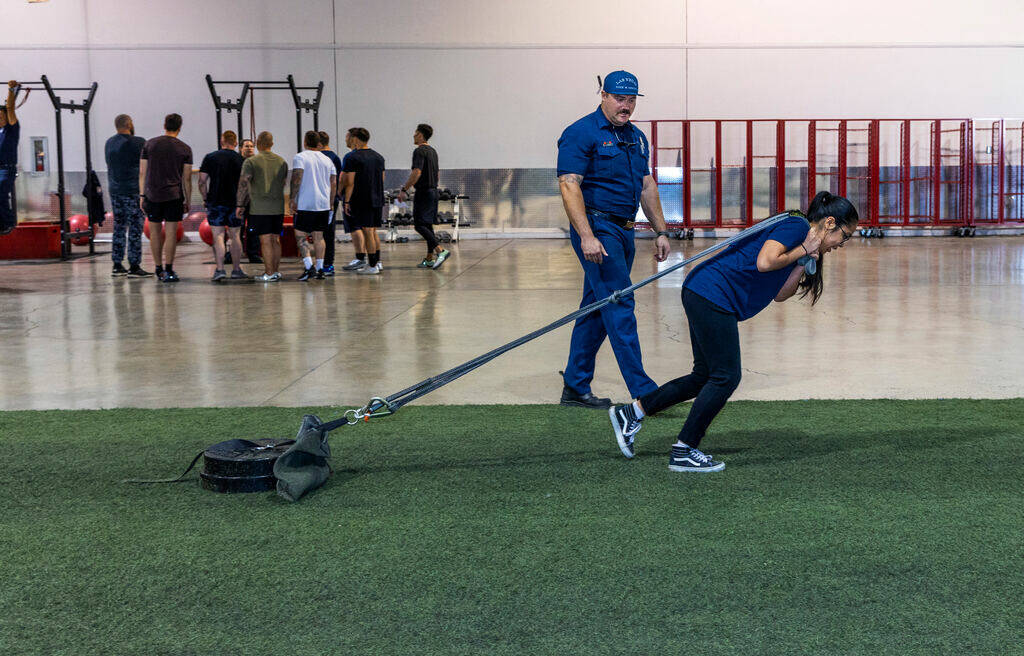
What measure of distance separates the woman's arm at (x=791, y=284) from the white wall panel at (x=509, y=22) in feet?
52.8

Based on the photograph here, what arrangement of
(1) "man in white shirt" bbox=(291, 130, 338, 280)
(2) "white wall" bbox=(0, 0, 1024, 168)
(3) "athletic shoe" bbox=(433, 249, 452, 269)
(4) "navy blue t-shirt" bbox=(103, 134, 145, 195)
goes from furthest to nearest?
(2) "white wall" bbox=(0, 0, 1024, 168), (3) "athletic shoe" bbox=(433, 249, 452, 269), (4) "navy blue t-shirt" bbox=(103, 134, 145, 195), (1) "man in white shirt" bbox=(291, 130, 338, 280)

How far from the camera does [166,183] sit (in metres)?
11.1

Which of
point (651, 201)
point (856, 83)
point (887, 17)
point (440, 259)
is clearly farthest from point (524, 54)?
point (651, 201)

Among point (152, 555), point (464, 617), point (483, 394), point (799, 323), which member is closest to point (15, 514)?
point (152, 555)

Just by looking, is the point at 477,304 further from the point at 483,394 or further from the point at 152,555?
the point at 152,555

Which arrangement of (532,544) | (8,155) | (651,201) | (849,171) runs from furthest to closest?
(849,171) → (8,155) → (651,201) → (532,544)

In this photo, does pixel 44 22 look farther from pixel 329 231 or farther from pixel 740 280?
pixel 740 280

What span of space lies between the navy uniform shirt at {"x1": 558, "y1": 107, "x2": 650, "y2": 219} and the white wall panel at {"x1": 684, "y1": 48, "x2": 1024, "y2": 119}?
15.0 m

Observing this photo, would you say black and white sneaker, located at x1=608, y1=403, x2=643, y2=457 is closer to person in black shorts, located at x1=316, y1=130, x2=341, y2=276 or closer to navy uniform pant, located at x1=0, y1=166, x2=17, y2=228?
person in black shorts, located at x1=316, y1=130, x2=341, y2=276

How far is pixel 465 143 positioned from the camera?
19.5 meters

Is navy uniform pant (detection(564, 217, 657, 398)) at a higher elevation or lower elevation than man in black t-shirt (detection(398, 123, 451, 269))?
lower

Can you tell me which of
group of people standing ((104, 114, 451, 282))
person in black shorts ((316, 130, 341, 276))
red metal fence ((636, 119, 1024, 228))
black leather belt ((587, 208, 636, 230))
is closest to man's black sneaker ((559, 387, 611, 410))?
black leather belt ((587, 208, 636, 230))

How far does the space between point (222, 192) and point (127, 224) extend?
4.40 feet

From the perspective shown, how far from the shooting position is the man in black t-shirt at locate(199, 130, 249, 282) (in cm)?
1172
